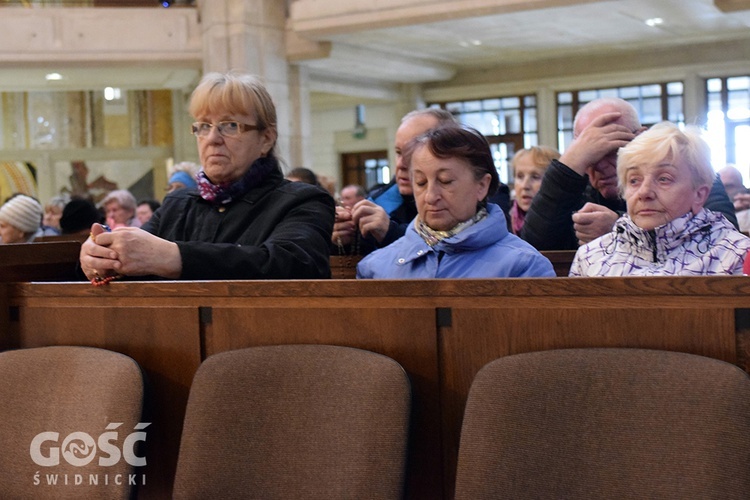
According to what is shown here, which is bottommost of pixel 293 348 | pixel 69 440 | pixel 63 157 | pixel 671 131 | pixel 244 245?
pixel 69 440

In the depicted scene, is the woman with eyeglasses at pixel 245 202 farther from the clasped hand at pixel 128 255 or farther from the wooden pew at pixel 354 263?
the wooden pew at pixel 354 263

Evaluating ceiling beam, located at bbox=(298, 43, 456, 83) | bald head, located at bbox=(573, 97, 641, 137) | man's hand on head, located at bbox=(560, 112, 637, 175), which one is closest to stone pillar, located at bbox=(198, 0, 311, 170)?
ceiling beam, located at bbox=(298, 43, 456, 83)

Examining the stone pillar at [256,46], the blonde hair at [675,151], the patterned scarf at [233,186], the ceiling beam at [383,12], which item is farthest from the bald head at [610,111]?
the stone pillar at [256,46]

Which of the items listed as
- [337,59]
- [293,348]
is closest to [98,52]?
[337,59]

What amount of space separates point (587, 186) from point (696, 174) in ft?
2.58

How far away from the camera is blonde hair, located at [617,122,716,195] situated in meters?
2.65

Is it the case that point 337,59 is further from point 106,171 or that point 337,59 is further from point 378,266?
point 378,266

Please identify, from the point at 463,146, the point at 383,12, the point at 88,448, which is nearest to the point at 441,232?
the point at 463,146

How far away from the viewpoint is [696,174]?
8.66 feet

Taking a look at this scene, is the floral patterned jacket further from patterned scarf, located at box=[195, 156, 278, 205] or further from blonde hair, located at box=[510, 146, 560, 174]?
blonde hair, located at box=[510, 146, 560, 174]

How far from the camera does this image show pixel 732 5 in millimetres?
10148

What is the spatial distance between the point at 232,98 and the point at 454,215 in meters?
0.74

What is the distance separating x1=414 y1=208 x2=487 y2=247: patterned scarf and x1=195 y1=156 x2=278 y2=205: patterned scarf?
0.50 m

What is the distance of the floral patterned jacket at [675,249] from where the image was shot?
252cm
